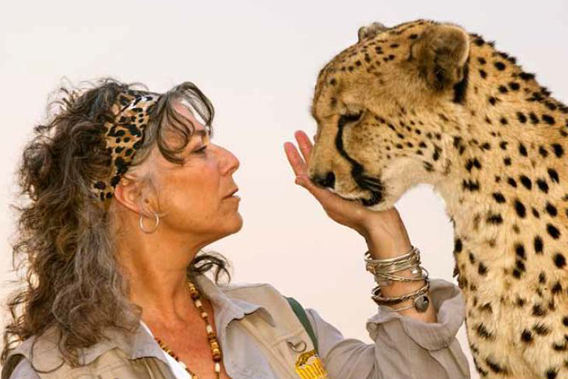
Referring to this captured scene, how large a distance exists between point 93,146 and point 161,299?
371mm

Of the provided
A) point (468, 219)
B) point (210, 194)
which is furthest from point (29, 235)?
point (468, 219)

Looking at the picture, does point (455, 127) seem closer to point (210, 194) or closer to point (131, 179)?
point (210, 194)

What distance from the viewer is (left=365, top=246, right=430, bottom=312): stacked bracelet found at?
2.33 m

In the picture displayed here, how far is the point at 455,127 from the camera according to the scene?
2037 millimetres

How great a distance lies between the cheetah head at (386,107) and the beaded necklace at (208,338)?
484 millimetres

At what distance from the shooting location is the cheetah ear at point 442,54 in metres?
1.99

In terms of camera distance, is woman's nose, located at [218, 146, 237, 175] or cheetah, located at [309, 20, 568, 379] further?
woman's nose, located at [218, 146, 237, 175]

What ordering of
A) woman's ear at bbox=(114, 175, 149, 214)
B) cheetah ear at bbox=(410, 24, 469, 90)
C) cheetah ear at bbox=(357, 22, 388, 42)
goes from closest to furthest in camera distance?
cheetah ear at bbox=(410, 24, 469, 90) → cheetah ear at bbox=(357, 22, 388, 42) → woman's ear at bbox=(114, 175, 149, 214)

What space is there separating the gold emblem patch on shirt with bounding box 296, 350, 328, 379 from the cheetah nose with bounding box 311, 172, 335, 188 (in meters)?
0.45

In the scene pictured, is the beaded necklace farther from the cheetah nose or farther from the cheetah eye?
the cheetah eye

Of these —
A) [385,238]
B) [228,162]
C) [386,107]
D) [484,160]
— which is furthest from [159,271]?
[484,160]

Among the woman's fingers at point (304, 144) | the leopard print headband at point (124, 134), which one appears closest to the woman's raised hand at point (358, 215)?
the woman's fingers at point (304, 144)

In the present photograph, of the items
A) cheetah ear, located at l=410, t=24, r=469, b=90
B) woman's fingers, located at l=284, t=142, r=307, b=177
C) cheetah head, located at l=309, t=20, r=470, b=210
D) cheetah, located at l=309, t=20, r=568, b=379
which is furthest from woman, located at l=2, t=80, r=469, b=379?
cheetah ear, located at l=410, t=24, r=469, b=90

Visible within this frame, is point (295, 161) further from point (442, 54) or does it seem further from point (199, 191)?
point (442, 54)
